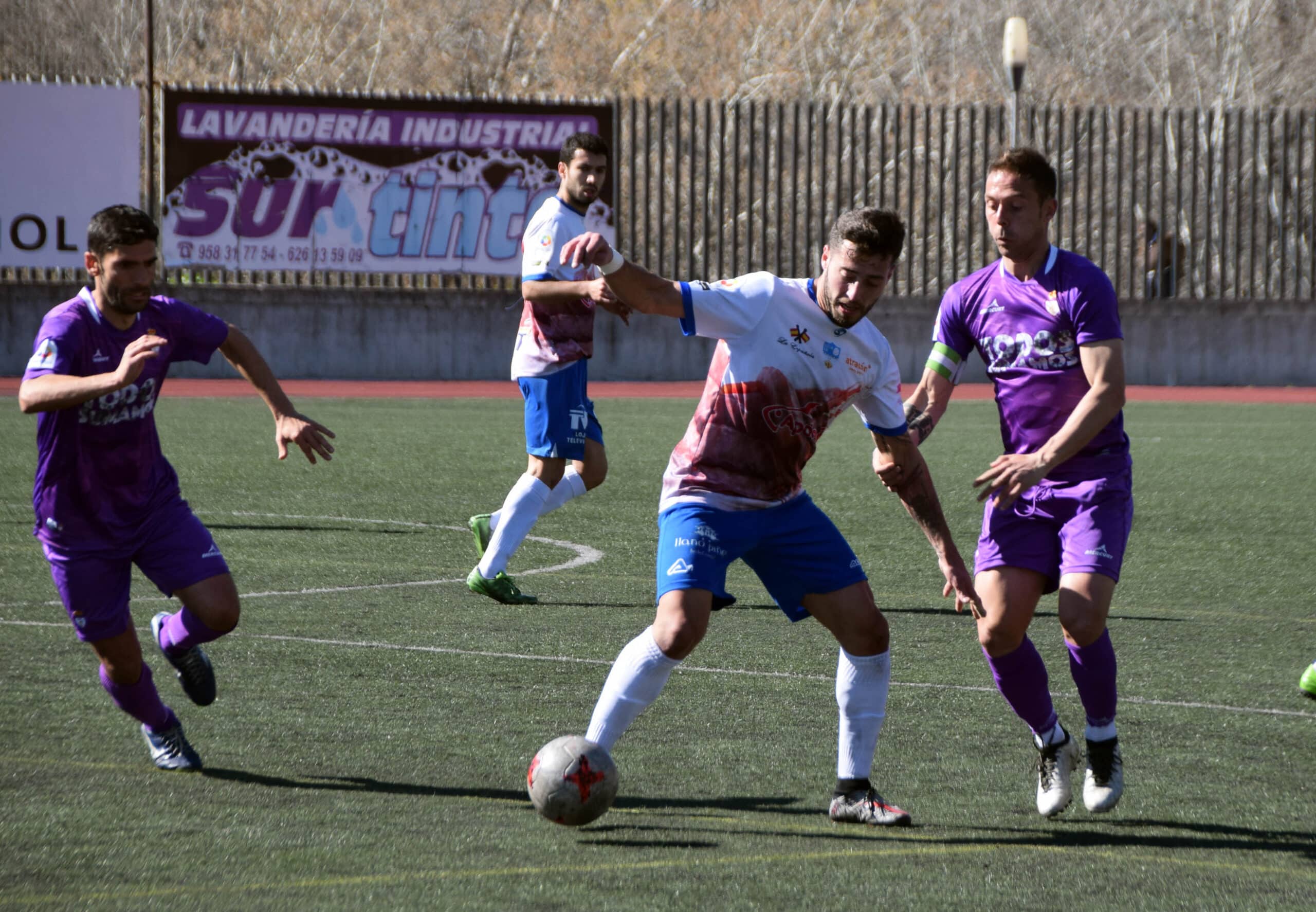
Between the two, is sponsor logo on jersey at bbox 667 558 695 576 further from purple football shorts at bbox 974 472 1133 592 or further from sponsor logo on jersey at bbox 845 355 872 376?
purple football shorts at bbox 974 472 1133 592

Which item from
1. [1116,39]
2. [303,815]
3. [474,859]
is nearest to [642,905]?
[474,859]

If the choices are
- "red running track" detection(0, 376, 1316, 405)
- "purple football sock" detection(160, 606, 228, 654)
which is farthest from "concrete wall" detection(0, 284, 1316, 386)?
"purple football sock" detection(160, 606, 228, 654)

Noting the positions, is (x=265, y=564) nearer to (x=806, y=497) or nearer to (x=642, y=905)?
(x=806, y=497)

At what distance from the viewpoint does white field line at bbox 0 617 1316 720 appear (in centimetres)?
639

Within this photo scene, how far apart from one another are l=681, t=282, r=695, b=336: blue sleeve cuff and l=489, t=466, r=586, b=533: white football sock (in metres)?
4.15

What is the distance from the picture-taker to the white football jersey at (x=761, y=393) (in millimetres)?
4840

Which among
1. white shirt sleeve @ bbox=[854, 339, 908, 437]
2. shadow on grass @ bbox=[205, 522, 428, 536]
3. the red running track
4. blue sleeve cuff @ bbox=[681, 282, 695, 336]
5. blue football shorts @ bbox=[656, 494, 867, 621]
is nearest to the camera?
blue sleeve cuff @ bbox=[681, 282, 695, 336]

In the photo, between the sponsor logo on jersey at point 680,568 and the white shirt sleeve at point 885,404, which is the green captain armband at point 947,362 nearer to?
the white shirt sleeve at point 885,404

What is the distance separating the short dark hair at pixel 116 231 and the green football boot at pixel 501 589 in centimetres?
358

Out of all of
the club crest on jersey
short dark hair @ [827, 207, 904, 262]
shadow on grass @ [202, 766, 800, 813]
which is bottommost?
shadow on grass @ [202, 766, 800, 813]

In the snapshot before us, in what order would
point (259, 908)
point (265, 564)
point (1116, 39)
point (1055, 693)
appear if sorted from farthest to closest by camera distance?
point (1116, 39), point (265, 564), point (1055, 693), point (259, 908)

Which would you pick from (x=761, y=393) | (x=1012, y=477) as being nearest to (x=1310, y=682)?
(x=1012, y=477)

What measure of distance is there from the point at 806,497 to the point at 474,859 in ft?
4.53

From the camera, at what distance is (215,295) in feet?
85.9
